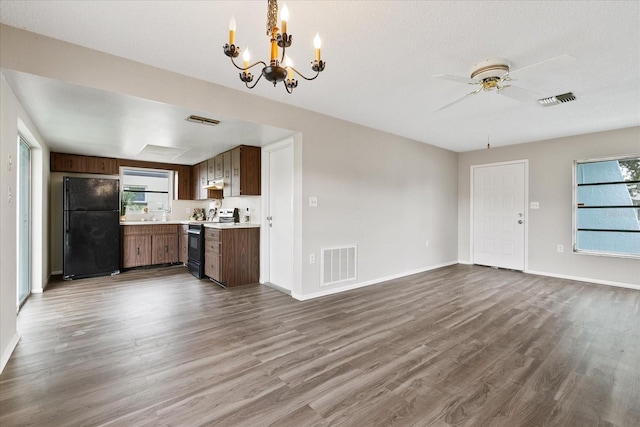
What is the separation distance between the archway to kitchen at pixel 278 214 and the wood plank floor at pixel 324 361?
1.70 feet

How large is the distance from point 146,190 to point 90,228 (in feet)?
5.52

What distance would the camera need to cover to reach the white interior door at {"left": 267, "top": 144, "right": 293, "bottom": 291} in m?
4.06

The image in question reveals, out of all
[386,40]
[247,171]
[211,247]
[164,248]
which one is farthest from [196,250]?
[386,40]

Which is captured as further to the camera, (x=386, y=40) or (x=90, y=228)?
(x=90, y=228)

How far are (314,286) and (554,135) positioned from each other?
4.72m

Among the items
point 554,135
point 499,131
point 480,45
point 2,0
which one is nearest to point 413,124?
point 499,131

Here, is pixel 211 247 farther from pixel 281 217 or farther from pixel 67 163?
pixel 67 163

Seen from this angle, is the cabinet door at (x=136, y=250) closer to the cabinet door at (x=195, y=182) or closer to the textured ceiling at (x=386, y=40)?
the cabinet door at (x=195, y=182)

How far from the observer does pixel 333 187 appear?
4.06m

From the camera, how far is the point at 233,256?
4.27 m

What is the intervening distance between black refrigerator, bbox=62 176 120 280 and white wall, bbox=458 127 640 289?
290 inches

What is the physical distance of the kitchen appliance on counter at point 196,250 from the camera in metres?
4.80

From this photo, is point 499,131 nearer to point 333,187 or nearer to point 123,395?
point 333,187

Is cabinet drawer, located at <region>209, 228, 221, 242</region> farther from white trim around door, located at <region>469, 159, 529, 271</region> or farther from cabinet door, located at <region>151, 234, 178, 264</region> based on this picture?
white trim around door, located at <region>469, 159, 529, 271</region>
